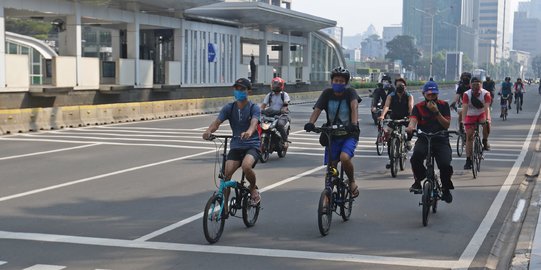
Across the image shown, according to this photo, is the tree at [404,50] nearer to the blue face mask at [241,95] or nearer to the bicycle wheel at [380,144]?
the bicycle wheel at [380,144]

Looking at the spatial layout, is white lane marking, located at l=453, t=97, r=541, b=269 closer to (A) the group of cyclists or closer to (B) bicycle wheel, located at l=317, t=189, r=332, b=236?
(A) the group of cyclists

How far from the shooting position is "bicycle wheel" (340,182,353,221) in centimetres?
878

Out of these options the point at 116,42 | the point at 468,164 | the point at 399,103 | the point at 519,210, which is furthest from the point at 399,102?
the point at 116,42

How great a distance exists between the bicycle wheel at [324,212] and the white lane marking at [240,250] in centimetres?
63

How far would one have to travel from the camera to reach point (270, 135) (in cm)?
1596

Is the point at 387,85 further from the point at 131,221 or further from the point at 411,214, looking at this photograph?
the point at 131,221

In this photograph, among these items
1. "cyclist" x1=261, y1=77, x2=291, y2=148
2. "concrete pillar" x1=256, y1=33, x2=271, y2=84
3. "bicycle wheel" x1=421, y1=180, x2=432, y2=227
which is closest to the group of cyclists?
"bicycle wheel" x1=421, y1=180, x2=432, y2=227

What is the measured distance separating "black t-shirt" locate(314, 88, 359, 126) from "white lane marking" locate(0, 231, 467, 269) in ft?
6.58

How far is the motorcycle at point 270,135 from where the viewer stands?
1579cm

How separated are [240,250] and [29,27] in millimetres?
77609

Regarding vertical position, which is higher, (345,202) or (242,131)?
(242,131)

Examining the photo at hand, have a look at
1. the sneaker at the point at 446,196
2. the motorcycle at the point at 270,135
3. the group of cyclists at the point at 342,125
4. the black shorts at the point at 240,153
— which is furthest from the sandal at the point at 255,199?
the motorcycle at the point at 270,135

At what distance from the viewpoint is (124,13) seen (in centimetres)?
3516

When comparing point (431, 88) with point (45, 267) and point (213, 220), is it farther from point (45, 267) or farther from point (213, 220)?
point (45, 267)
